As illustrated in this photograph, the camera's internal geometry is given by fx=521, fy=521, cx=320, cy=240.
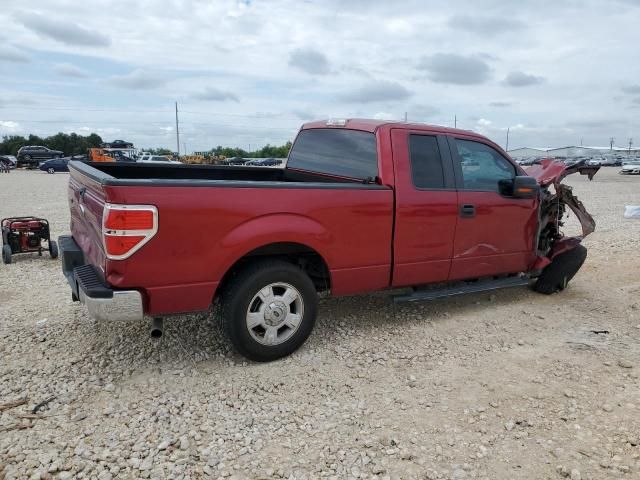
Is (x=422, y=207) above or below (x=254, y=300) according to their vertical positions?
above

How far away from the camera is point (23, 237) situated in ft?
24.0

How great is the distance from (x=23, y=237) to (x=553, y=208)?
22.8ft

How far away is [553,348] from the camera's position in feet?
14.5

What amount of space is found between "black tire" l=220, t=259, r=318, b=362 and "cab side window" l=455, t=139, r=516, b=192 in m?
1.97

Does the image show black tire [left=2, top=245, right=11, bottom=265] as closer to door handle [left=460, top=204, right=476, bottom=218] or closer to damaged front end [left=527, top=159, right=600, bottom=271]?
door handle [left=460, top=204, right=476, bottom=218]

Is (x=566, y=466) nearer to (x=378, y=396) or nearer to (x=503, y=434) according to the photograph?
(x=503, y=434)

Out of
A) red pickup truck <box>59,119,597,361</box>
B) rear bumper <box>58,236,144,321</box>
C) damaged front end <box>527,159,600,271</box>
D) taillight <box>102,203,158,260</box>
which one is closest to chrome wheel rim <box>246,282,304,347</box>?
red pickup truck <box>59,119,597,361</box>

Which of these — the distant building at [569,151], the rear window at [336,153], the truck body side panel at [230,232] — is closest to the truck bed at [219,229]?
the truck body side panel at [230,232]

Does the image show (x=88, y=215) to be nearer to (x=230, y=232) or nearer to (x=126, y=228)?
(x=126, y=228)

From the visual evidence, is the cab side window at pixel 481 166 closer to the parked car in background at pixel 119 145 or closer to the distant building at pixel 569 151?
the parked car in background at pixel 119 145

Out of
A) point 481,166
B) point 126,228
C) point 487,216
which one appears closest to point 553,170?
point 481,166

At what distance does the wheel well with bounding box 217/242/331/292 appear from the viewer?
12.9ft

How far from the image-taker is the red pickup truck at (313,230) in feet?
11.2

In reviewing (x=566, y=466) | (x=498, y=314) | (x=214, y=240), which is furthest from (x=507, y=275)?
(x=214, y=240)
